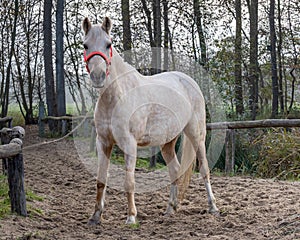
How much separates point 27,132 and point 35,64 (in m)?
3.90

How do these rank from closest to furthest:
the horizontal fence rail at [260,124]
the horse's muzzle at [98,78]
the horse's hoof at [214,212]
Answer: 1. the horse's muzzle at [98,78]
2. the horse's hoof at [214,212]
3. the horizontal fence rail at [260,124]

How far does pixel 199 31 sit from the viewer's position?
1188cm

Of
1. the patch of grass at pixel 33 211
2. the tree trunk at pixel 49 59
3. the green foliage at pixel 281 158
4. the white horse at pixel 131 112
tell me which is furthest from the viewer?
the tree trunk at pixel 49 59

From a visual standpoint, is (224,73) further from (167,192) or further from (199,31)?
(167,192)

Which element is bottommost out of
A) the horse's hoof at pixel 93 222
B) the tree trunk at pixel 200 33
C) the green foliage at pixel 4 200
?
the horse's hoof at pixel 93 222

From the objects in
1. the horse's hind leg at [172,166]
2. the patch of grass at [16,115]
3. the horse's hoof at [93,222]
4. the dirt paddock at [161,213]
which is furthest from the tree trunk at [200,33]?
the patch of grass at [16,115]

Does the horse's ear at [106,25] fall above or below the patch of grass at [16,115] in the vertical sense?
above

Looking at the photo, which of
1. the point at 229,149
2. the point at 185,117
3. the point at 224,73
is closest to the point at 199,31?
the point at 224,73

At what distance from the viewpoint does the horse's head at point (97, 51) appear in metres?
3.62

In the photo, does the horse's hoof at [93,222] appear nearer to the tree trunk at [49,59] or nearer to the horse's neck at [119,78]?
the horse's neck at [119,78]

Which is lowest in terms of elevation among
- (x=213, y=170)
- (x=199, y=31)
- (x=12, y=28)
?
(x=213, y=170)

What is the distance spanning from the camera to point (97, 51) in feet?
12.1

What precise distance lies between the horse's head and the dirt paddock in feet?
4.43

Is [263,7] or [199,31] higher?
[263,7]
